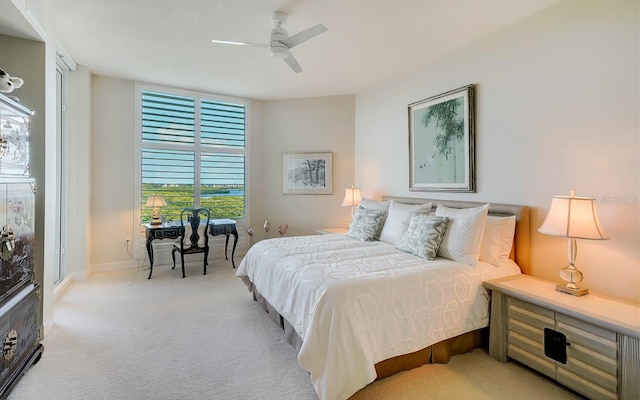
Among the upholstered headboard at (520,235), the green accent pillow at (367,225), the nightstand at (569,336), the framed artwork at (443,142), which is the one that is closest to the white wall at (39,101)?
the green accent pillow at (367,225)

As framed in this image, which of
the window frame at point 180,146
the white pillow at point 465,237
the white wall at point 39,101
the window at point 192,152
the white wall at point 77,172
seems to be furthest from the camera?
the window at point 192,152

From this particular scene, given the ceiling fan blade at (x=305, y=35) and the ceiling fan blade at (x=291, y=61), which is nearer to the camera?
the ceiling fan blade at (x=305, y=35)

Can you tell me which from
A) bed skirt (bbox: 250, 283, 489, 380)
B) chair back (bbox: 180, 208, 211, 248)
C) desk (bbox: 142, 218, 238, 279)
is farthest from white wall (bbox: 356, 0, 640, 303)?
chair back (bbox: 180, 208, 211, 248)

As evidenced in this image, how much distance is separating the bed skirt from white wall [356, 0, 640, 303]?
2.74 feet

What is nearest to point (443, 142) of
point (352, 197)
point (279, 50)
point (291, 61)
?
point (352, 197)

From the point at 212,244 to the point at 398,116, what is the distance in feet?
12.2

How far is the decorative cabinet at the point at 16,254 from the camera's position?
178 cm

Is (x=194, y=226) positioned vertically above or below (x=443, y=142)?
below

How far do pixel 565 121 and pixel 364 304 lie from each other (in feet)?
7.34

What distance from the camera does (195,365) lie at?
→ 2.17 meters

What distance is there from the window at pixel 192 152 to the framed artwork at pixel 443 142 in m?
3.09

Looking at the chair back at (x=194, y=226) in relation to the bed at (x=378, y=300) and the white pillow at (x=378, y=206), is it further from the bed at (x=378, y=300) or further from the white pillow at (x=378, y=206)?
the white pillow at (x=378, y=206)

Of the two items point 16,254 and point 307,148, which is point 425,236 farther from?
point 307,148

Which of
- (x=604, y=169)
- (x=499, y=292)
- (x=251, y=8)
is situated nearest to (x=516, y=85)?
(x=604, y=169)
